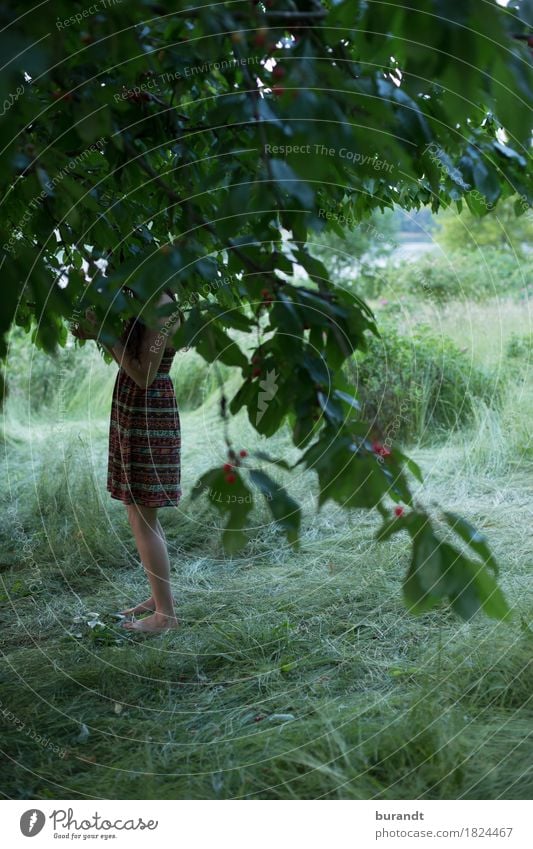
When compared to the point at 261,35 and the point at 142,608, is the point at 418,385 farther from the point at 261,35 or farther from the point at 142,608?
the point at 261,35

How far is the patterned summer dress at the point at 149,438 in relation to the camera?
2.72 m

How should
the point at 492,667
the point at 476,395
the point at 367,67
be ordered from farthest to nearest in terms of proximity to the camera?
the point at 476,395, the point at 492,667, the point at 367,67

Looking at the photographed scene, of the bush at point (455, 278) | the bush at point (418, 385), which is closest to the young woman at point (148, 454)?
the bush at point (418, 385)

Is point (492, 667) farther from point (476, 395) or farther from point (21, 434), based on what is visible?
point (21, 434)

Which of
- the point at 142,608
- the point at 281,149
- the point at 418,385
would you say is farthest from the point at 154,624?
the point at 418,385

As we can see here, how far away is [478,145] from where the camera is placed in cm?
200

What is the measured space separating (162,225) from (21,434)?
372 centimetres

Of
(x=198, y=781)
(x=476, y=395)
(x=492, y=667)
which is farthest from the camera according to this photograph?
(x=476, y=395)

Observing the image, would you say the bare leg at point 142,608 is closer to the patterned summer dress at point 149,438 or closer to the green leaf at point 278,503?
the patterned summer dress at point 149,438

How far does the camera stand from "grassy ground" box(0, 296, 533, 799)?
1.92 m
